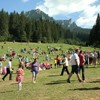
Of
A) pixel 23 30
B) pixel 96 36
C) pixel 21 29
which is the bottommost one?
pixel 96 36

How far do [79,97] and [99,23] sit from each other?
121m

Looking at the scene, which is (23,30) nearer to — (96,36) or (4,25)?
(4,25)

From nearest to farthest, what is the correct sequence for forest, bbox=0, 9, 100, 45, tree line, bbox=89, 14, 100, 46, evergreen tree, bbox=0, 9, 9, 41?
evergreen tree, bbox=0, 9, 9, 41, forest, bbox=0, 9, 100, 45, tree line, bbox=89, 14, 100, 46

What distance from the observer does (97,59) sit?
122 feet

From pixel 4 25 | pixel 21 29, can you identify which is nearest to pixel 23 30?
pixel 21 29

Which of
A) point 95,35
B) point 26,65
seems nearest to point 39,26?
point 95,35

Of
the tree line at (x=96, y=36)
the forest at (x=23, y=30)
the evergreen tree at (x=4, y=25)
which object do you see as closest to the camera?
the evergreen tree at (x=4, y=25)

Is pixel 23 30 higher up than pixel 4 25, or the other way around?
pixel 4 25

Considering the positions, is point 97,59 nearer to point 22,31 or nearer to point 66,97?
point 66,97

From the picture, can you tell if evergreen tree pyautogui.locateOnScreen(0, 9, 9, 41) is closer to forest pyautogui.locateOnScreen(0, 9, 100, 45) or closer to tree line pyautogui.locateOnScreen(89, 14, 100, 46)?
forest pyautogui.locateOnScreen(0, 9, 100, 45)

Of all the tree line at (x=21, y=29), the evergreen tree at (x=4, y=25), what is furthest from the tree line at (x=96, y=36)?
the evergreen tree at (x=4, y=25)

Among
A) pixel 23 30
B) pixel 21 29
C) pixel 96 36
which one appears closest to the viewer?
pixel 23 30

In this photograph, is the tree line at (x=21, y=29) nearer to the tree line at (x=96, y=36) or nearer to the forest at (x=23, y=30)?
the forest at (x=23, y=30)

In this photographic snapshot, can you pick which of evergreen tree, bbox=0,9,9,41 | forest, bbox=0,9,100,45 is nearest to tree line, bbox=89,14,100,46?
forest, bbox=0,9,100,45
